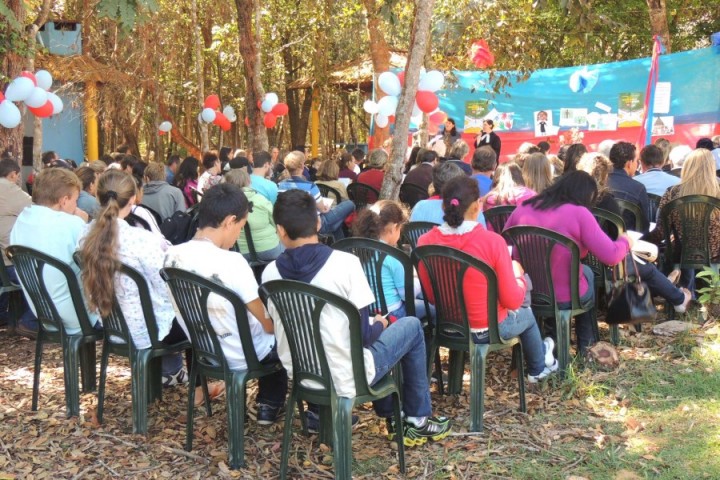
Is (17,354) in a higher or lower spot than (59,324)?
lower

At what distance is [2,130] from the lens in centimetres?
858

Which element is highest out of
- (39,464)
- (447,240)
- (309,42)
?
(309,42)

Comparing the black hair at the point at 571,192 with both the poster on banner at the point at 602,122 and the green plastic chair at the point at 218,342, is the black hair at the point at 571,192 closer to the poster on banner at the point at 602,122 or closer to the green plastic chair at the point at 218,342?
the green plastic chair at the point at 218,342

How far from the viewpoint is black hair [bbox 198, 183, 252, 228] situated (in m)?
3.54

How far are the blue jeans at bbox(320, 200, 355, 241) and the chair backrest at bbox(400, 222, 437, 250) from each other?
1.88 meters

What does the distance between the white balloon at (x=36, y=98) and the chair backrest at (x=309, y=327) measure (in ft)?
20.6

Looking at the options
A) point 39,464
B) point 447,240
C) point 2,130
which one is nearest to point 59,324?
point 39,464

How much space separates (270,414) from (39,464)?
112cm

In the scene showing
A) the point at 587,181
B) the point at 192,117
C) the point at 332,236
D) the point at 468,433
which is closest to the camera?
the point at 468,433

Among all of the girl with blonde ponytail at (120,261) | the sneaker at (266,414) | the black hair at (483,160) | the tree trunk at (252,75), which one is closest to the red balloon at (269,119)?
the tree trunk at (252,75)

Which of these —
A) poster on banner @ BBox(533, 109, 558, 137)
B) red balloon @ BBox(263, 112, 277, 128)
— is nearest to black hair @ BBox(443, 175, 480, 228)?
red balloon @ BBox(263, 112, 277, 128)

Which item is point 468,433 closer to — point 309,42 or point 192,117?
point 309,42

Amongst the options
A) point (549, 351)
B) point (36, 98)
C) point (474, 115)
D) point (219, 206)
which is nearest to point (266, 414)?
point (219, 206)

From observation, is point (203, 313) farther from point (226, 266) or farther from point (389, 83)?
point (389, 83)
